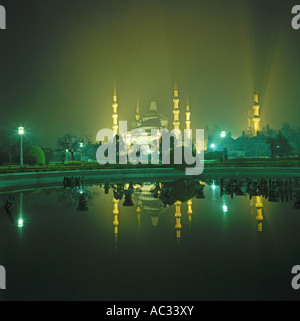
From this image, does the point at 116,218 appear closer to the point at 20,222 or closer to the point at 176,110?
the point at 20,222

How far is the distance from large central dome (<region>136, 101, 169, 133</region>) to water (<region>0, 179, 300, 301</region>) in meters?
75.5

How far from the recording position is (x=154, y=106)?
321 ft

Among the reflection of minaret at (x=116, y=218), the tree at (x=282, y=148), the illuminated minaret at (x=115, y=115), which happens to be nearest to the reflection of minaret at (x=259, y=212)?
the reflection of minaret at (x=116, y=218)

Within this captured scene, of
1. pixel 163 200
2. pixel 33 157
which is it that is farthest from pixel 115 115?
pixel 163 200

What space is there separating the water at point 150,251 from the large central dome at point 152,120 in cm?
7554

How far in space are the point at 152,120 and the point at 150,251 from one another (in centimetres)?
8481

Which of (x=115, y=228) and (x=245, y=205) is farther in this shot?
(x=245, y=205)

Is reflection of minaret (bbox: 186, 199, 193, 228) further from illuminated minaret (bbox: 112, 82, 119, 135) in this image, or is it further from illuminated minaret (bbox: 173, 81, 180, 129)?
illuminated minaret (bbox: 112, 82, 119, 135)

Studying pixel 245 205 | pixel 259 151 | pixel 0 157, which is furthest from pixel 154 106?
pixel 245 205

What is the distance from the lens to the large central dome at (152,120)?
291ft

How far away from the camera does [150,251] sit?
23.5 ft

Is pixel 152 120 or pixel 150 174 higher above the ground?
pixel 152 120
